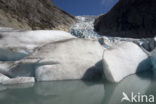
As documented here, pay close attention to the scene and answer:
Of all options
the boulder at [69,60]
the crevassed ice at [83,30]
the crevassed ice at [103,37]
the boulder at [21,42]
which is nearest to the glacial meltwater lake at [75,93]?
the boulder at [69,60]

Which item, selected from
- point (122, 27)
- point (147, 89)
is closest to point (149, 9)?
point (122, 27)

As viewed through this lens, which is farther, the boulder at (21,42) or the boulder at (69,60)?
the boulder at (21,42)

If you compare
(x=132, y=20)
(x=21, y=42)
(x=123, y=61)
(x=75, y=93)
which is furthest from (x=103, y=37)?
(x=132, y=20)

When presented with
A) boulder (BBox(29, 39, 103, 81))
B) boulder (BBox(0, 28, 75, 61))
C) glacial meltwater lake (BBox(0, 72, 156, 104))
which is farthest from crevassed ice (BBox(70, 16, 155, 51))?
glacial meltwater lake (BBox(0, 72, 156, 104))

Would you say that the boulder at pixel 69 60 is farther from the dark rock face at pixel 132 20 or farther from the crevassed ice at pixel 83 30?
the dark rock face at pixel 132 20

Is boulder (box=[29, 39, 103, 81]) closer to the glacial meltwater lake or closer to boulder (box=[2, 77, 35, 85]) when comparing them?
boulder (box=[2, 77, 35, 85])

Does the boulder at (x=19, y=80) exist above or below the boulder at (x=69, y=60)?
below

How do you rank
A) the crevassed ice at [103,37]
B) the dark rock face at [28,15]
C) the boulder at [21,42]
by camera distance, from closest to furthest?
1. the boulder at [21,42]
2. the crevassed ice at [103,37]
3. the dark rock face at [28,15]
